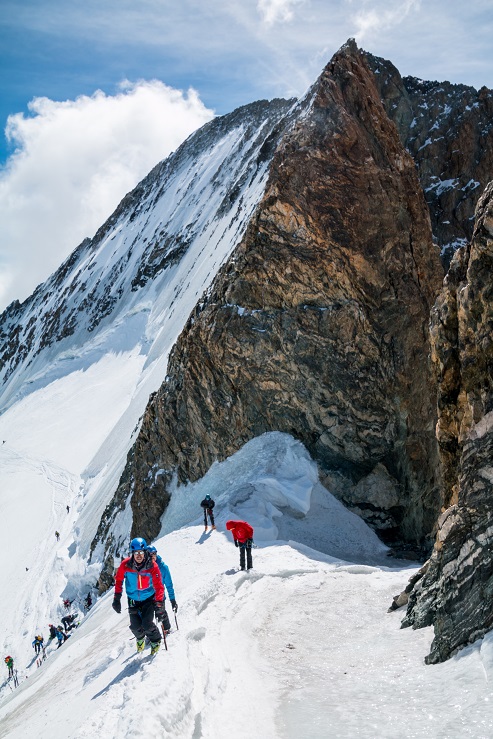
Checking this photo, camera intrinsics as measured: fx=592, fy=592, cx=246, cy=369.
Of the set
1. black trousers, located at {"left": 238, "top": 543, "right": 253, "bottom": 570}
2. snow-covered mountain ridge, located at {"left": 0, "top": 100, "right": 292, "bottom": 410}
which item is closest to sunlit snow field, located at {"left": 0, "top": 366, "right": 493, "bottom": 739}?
black trousers, located at {"left": 238, "top": 543, "right": 253, "bottom": 570}

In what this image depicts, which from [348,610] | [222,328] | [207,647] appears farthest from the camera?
[222,328]

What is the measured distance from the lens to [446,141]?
1690 inches

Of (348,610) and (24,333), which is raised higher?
(24,333)

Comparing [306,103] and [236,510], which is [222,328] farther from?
[306,103]

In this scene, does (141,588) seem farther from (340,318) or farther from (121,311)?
(121,311)

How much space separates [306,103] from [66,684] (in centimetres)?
2303

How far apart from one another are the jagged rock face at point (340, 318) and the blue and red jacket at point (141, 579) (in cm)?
1305

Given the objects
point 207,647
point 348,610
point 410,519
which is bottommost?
point 410,519

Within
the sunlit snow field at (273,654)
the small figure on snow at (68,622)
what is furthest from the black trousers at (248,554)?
the small figure on snow at (68,622)

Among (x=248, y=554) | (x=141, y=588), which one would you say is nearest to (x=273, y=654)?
(x=141, y=588)

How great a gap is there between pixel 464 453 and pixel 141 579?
14.5 feet

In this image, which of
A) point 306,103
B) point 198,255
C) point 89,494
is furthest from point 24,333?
point 306,103

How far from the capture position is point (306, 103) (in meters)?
25.0

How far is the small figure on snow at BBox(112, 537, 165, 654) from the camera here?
7445mm
